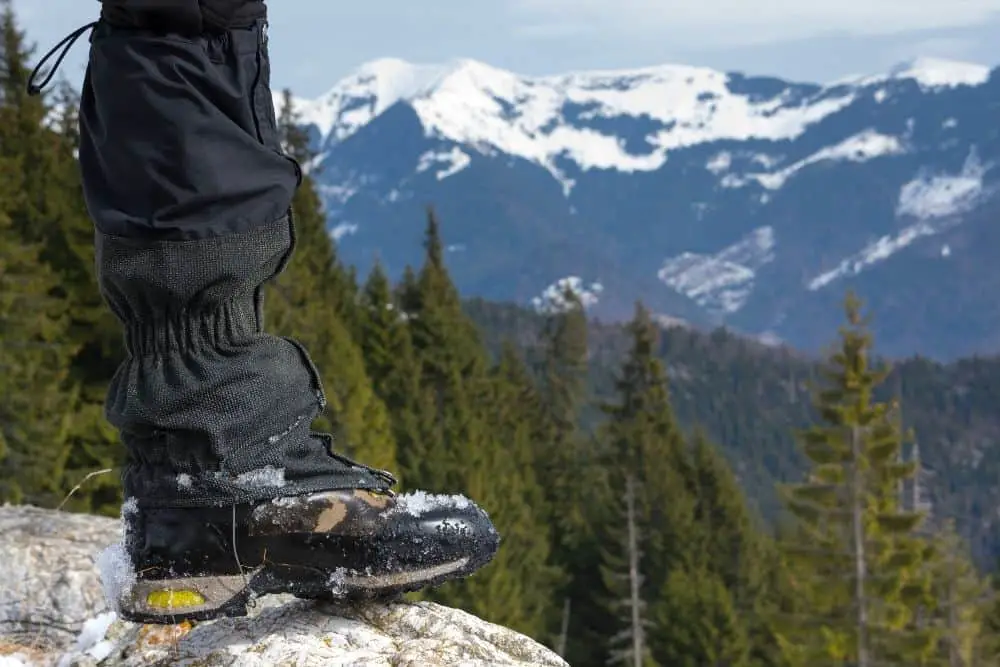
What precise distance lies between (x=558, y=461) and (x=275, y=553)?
5429cm

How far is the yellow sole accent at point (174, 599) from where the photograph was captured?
3105 mm

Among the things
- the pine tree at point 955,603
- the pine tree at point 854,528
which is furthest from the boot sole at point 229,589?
the pine tree at point 955,603

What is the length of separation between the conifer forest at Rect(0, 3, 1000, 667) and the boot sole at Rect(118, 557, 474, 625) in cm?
1328

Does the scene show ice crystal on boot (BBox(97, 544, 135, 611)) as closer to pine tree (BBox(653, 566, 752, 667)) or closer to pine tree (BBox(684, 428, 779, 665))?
pine tree (BBox(653, 566, 752, 667))

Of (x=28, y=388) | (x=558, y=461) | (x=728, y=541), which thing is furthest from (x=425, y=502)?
(x=558, y=461)

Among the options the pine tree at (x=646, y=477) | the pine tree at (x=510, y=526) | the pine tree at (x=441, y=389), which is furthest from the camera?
the pine tree at (x=646, y=477)

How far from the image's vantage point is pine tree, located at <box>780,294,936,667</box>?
23.1m

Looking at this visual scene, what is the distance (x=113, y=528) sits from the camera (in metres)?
6.48

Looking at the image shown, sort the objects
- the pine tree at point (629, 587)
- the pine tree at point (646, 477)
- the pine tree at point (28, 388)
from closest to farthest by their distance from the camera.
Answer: the pine tree at point (28, 388) < the pine tree at point (629, 587) < the pine tree at point (646, 477)

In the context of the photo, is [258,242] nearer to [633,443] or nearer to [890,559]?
[890,559]

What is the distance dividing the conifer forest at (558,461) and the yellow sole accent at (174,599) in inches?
523

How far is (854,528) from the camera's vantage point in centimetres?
2325

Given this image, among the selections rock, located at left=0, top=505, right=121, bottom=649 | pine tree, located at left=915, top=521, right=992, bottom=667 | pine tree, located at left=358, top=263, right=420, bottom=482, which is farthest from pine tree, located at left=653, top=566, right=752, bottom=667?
rock, located at left=0, top=505, right=121, bottom=649

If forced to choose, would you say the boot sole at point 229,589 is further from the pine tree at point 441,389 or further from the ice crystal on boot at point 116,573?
the pine tree at point 441,389
